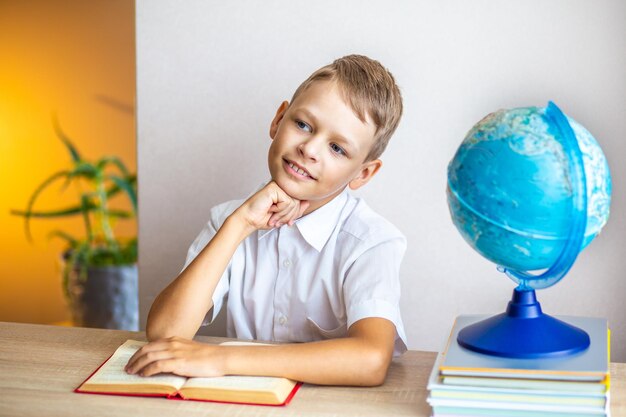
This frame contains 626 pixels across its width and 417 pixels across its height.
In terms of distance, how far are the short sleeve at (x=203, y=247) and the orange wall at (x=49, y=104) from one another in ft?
8.37

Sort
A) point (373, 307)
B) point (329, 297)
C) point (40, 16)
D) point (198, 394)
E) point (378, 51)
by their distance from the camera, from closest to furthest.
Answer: point (198, 394), point (373, 307), point (329, 297), point (378, 51), point (40, 16)

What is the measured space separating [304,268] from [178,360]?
18.4 inches

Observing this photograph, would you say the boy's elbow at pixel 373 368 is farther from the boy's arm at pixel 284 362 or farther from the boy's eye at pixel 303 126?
the boy's eye at pixel 303 126

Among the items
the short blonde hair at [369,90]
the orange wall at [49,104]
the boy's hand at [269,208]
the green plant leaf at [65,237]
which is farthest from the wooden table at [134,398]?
the orange wall at [49,104]

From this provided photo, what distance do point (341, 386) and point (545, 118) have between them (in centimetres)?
57

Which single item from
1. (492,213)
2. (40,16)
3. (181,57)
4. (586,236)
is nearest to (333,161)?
(492,213)

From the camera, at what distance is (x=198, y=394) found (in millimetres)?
1318

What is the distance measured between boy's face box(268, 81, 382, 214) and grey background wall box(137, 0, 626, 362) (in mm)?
353

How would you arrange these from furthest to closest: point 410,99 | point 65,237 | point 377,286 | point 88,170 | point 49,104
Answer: point 49,104, point 65,237, point 88,170, point 410,99, point 377,286

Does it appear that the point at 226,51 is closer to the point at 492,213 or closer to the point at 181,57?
the point at 181,57

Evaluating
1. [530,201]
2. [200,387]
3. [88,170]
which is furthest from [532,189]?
[88,170]

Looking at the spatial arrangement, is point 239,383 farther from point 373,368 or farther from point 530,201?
point 530,201

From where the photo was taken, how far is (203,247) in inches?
69.1

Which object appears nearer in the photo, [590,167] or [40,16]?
[590,167]
